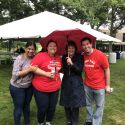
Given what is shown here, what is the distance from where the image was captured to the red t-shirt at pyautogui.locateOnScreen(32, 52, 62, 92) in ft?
19.5

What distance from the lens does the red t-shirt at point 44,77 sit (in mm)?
5938

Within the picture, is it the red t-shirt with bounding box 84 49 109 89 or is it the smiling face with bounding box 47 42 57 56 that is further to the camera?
the red t-shirt with bounding box 84 49 109 89

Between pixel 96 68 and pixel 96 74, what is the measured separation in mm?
111

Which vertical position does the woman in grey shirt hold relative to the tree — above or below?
below

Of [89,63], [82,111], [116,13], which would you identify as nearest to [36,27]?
[82,111]

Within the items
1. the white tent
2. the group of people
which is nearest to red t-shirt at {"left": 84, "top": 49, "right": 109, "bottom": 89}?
the group of people

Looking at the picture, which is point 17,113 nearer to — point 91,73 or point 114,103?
point 91,73

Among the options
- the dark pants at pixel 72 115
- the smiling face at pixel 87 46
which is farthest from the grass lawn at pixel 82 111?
the smiling face at pixel 87 46

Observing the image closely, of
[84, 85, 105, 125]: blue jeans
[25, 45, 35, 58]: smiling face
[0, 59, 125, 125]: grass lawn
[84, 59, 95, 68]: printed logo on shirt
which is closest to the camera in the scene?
[25, 45, 35, 58]: smiling face

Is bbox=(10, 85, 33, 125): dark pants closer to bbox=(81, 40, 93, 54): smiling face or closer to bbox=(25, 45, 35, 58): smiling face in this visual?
bbox=(25, 45, 35, 58): smiling face

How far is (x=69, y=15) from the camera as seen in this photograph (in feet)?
163

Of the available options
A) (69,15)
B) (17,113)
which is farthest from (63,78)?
(69,15)

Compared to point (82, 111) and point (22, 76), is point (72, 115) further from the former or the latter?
point (82, 111)

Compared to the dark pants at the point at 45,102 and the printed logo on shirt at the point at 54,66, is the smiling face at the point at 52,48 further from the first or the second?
the dark pants at the point at 45,102
